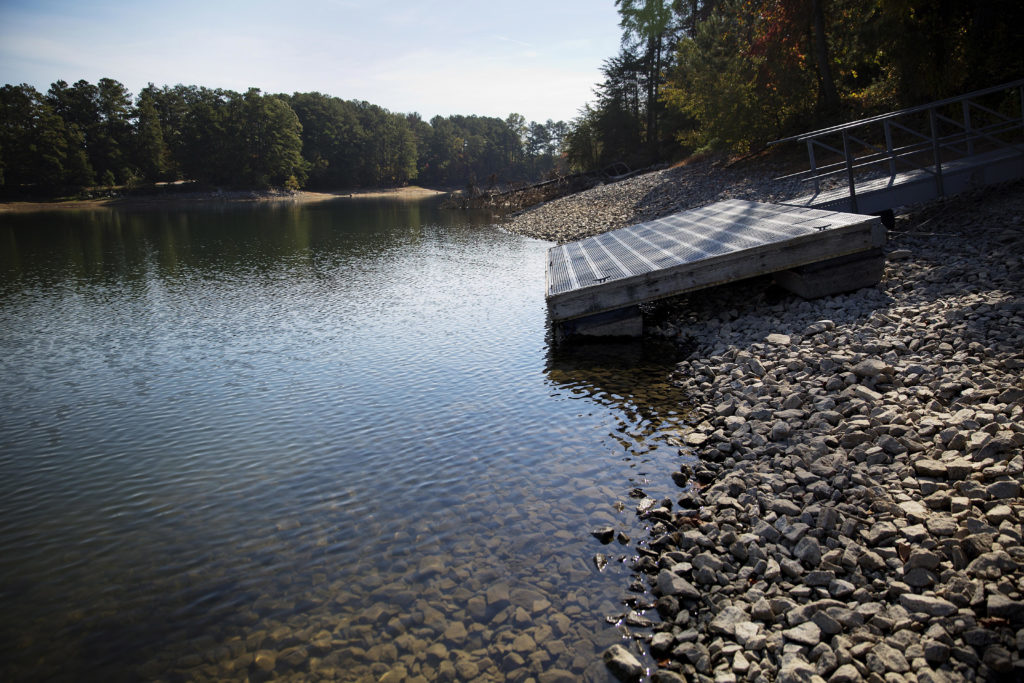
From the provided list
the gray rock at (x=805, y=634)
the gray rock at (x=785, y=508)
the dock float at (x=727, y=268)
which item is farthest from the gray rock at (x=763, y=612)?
the dock float at (x=727, y=268)

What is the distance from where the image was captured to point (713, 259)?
35.6 ft

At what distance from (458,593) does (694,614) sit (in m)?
1.95

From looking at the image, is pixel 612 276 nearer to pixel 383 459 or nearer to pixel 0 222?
pixel 383 459

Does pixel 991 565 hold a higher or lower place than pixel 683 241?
lower

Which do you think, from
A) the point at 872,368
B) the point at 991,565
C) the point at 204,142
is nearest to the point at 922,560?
the point at 991,565

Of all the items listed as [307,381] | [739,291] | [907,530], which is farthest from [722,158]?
[907,530]

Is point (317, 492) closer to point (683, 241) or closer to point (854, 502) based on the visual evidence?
point (854, 502)

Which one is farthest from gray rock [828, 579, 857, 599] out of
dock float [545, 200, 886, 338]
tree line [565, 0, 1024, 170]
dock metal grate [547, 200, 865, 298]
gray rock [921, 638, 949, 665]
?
tree line [565, 0, 1024, 170]

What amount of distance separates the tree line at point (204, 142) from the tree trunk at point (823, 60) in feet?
135

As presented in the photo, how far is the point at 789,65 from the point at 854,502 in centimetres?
3015

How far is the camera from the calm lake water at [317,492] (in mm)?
4766

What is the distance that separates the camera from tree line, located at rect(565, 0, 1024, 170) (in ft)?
58.3

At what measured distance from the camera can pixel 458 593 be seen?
5191mm

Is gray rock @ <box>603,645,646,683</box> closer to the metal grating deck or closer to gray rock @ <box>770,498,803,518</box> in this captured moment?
gray rock @ <box>770,498,803,518</box>
